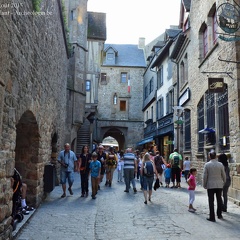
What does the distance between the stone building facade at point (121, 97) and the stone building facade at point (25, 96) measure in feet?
83.8

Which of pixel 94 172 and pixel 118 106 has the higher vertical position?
pixel 118 106

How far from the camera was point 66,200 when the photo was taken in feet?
27.5

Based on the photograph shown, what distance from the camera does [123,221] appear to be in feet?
20.1

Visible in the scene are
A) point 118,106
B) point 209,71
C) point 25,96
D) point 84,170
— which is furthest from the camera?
point 118,106

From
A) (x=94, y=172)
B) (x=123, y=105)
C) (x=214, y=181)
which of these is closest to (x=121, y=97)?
(x=123, y=105)

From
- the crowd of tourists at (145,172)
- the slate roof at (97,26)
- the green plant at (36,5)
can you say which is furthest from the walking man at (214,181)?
the slate roof at (97,26)

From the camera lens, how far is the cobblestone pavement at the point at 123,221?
5133 millimetres

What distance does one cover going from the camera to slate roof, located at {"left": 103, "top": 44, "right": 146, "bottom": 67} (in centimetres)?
3578

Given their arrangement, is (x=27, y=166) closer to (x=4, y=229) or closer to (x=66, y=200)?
(x=66, y=200)

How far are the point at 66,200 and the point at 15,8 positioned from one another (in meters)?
5.45

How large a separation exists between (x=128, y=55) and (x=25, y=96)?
108ft

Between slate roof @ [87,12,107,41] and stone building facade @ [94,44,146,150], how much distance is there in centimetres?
814

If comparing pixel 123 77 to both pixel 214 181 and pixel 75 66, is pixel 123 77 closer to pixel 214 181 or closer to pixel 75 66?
pixel 75 66

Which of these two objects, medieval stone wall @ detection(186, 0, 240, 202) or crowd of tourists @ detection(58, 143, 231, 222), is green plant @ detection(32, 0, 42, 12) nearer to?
crowd of tourists @ detection(58, 143, 231, 222)
